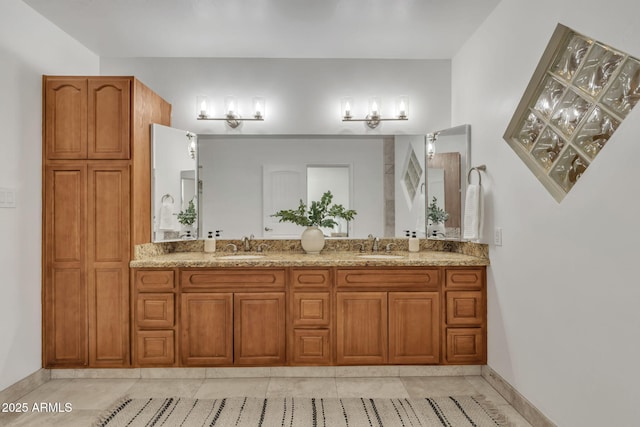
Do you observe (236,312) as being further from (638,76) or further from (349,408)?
(638,76)

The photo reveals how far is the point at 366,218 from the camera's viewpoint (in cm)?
376

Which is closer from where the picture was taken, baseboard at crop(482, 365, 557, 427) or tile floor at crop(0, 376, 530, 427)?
baseboard at crop(482, 365, 557, 427)

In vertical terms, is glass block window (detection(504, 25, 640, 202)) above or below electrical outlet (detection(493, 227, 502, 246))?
above

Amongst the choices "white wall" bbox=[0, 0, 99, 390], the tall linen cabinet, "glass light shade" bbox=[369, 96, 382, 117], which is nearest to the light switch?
"white wall" bbox=[0, 0, 99, 390]

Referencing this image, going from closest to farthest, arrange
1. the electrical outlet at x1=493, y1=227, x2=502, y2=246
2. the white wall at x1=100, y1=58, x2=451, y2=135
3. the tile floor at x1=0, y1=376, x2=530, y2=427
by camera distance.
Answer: the tile floor at x1=0, y1=376, x2=530, y2=427, the electrical outlet at x1=493, y1=227, x2=502, y2=246, the white wall at x1=100, y1=58, x2=451, y2=135

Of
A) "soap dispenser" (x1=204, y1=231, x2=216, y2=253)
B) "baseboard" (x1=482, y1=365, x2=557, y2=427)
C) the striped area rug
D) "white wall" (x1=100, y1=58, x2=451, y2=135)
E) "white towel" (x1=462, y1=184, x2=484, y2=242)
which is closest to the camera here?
"baseboard" (x1=482, y1=365, x2=557, y2=427)

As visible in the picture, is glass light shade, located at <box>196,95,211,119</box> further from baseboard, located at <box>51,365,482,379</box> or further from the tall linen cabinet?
baseboard, located at <box>51,365,482,379</box>

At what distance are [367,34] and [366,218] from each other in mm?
1551

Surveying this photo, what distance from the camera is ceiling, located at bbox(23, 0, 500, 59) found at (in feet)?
9.48

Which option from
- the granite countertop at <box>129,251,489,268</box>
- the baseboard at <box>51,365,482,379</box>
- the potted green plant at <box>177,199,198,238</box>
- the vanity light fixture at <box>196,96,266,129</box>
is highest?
the vanity light fixture at <box>196,96,266,129</box>

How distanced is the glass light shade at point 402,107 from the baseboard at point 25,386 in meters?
3.54

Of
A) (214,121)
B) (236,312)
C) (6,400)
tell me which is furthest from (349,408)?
(214,121)

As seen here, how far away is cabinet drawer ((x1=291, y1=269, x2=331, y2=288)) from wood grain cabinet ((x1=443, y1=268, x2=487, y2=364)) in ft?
2.99

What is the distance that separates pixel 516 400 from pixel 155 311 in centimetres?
256
